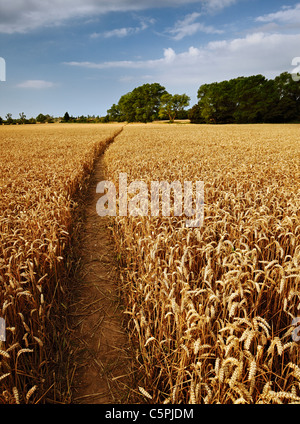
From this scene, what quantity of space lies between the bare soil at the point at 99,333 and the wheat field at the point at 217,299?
0.62 ft

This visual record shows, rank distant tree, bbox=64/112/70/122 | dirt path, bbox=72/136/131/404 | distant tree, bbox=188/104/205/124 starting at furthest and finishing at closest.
Answer: distant tree, bbox=64/112/70/122
distant tree, bbox=188/104/205/124
dirt path, bbox=72/136/131/404

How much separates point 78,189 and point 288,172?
6.37 metres

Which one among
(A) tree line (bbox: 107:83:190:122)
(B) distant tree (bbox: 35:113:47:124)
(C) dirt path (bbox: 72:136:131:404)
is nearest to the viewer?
(C) dirt path (bbox: 72:136:131:404)

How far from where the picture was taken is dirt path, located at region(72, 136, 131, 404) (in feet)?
7.45

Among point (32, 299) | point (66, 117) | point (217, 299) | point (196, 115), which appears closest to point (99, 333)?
point (32, 299)

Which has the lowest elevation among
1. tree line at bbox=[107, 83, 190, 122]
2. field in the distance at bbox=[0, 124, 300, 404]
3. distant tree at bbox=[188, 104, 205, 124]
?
field in the distance at bbox=[0, 124, 300, 404]

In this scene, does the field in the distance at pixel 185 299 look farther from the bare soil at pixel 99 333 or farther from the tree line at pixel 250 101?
the tree line at pixel 250 101

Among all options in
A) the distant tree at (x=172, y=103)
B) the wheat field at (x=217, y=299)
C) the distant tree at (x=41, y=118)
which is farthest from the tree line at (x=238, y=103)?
the wheat field at (x=217, y=299)

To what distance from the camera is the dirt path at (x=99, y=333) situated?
227 cm

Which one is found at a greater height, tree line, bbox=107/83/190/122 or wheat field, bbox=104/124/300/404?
tree line, bbox=107/83/190/122

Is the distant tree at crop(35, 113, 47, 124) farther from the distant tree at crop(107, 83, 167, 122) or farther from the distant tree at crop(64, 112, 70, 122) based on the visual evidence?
the distant tree at crop(107, 83, 167, 122)

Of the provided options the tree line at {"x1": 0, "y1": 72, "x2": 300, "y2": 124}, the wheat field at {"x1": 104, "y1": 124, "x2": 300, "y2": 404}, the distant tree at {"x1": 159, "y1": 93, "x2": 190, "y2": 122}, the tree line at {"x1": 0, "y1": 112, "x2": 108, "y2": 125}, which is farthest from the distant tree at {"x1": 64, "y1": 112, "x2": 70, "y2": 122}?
the wheat field at {"x1": 104, "y1": 124, "x2": 300, "y2": 404}

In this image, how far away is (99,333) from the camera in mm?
2904

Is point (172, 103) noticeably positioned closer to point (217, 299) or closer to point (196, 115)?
point (196, 115)
